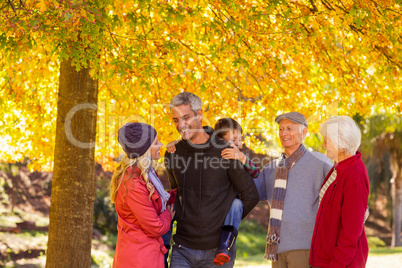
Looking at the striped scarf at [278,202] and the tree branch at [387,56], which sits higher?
the tree branch at [387,56]

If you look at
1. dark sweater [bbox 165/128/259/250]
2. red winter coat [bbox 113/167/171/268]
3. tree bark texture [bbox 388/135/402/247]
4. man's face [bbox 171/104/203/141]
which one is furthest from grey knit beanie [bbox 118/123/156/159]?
tree bark texture [bbox 388/135/402/247]

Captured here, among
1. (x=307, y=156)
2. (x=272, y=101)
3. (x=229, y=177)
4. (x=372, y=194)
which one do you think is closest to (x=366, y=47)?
(x=272, y=101)

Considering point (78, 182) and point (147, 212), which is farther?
point (78, 182)

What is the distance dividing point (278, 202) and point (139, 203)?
133 centimetres

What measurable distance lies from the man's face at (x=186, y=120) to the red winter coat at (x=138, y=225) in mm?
558

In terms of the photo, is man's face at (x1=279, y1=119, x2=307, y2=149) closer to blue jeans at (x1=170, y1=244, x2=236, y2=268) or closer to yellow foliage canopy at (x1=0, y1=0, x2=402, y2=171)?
blue jeans at (x1=170, y1=244, x2=236, y2=268)

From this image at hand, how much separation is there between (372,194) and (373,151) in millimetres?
3814

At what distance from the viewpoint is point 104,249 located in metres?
20.5

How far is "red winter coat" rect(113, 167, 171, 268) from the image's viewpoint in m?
3.85

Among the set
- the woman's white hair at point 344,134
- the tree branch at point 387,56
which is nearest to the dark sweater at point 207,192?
the woman's white hair at point 344,134

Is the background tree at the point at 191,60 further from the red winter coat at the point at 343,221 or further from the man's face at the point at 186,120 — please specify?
the red winter coat at the point at 343,221

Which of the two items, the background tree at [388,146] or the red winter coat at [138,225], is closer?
the red winter coat at [138,225]

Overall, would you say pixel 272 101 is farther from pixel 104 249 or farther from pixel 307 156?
pixel 104 249

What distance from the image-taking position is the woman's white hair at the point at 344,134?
3891mm
